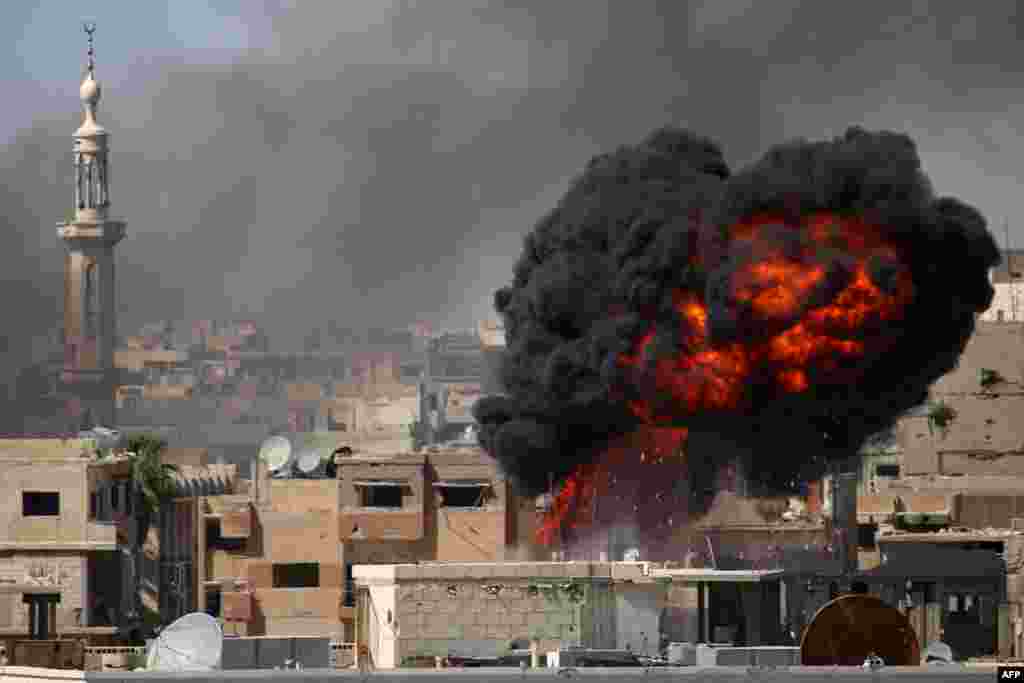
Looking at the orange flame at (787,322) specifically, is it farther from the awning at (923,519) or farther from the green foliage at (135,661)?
the green foliage at (135,661)

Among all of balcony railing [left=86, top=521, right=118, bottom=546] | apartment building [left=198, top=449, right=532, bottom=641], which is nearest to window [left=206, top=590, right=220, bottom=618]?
apartment building [left=198, top=449, right=532, bottom=641]

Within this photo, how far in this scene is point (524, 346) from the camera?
8869 centimetres

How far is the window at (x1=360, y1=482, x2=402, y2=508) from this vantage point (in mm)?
99250

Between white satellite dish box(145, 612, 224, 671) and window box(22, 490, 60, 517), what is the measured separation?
124ft

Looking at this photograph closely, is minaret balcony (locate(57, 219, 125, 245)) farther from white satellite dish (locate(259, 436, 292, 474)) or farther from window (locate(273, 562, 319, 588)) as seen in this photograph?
window (locate(273, 562, 319, 588))

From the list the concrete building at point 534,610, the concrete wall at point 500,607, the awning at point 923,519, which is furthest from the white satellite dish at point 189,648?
the awning at point 923,519

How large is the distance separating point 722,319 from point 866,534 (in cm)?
1050

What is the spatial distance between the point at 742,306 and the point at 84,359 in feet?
254

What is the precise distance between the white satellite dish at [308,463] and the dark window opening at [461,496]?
853 cm

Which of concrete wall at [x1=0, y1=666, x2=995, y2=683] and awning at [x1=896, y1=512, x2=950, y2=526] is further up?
awning at [x1=896, y1=512, x2=950, y2=526]

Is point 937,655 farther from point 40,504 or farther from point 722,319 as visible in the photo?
point 40,504

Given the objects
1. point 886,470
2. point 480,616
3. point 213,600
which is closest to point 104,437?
point 886,470

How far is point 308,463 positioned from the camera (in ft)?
356

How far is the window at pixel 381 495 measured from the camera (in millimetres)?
99250
